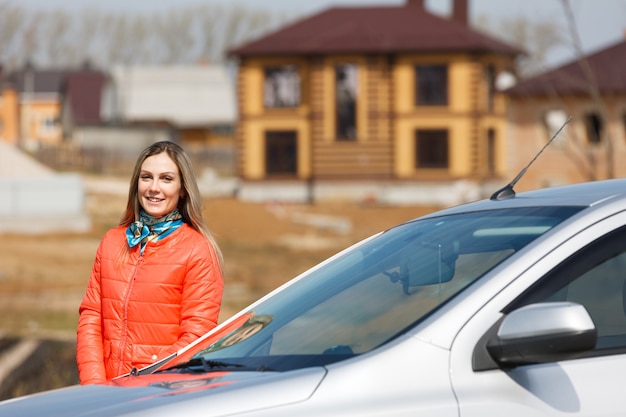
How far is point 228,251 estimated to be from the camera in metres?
33.5

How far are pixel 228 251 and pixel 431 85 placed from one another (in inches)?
828

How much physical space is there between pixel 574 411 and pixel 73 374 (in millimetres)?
9599

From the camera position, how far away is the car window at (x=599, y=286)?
154 inches

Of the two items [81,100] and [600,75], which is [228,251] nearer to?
[600,75]

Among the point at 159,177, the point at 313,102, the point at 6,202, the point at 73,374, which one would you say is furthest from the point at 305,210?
the point at 159,177

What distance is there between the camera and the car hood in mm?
3613

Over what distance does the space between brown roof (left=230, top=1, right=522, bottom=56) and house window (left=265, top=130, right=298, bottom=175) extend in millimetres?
3205

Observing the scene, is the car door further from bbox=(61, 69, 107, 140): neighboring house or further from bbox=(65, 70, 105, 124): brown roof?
bbox=(65, 70, 105, 124): brown roof

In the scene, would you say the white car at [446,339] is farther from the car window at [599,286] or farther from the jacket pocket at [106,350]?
the jacket pocket at [106,350]

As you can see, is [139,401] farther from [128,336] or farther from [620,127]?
[620,127]

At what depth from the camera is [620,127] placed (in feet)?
163

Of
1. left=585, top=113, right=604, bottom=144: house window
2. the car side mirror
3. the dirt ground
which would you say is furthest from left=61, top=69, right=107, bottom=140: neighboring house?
the car side mirror

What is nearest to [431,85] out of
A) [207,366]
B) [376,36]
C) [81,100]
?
[376,36]

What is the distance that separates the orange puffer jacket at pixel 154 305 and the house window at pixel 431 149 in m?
47.1
